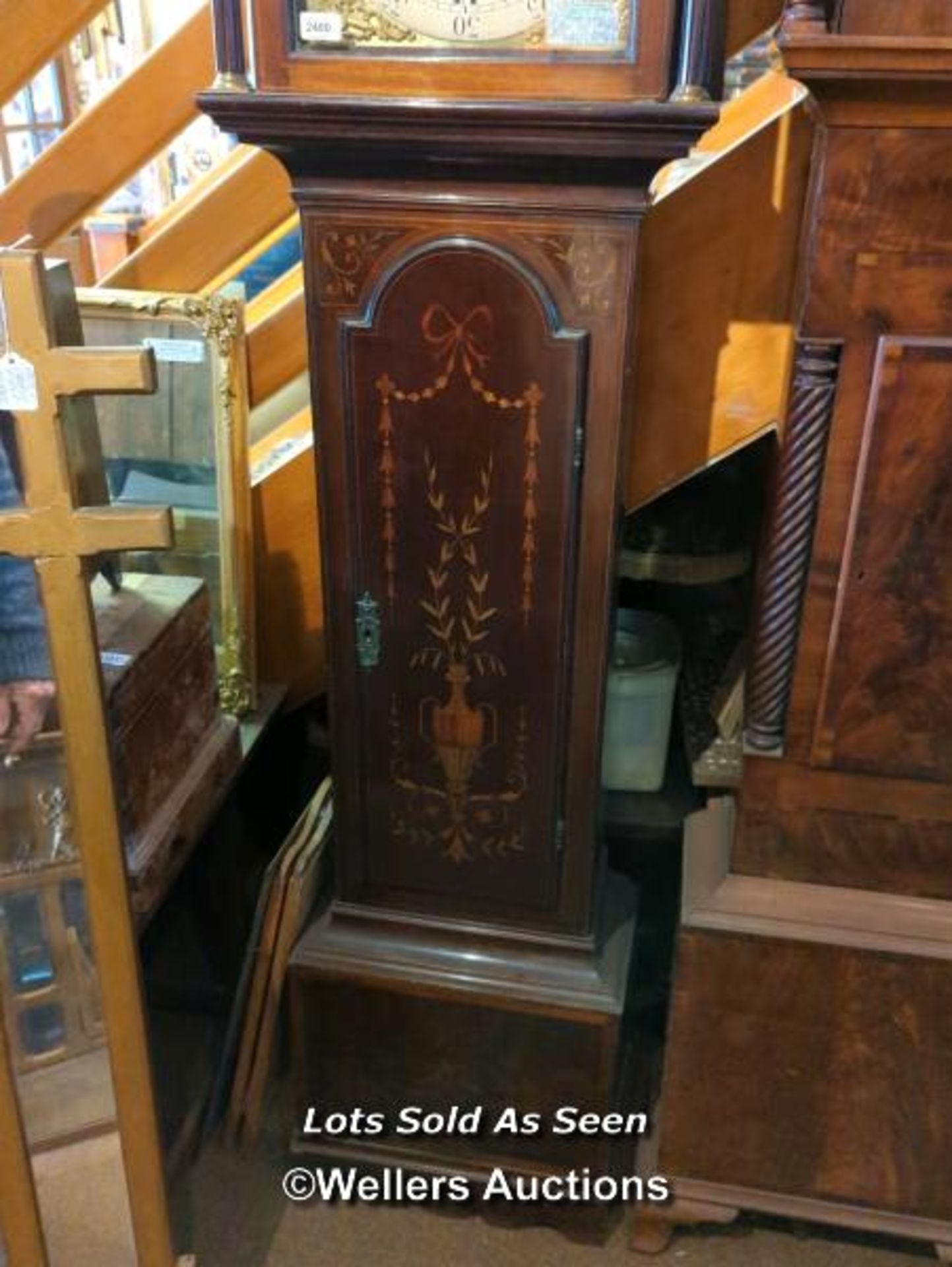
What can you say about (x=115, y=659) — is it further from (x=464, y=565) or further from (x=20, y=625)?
(x=464, y=565)

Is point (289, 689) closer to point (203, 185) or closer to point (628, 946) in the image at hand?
point (628, 946)

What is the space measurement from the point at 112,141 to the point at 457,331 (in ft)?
3.06

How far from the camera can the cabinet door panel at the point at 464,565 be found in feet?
3.81

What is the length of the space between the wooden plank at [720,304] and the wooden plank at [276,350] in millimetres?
609

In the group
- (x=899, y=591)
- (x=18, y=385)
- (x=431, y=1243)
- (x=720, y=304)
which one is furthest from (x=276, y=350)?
(x=431, y=1243)

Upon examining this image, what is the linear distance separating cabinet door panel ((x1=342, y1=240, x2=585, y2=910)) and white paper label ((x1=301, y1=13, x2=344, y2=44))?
21 cm

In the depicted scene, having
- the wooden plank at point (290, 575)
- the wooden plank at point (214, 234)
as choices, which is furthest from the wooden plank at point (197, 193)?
the wooden plank at point (290, 575)

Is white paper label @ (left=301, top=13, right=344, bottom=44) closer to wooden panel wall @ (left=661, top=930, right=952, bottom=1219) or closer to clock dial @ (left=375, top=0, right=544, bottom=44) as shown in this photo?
clock dial @ (left=375, top=0, right=544, bottom=44)

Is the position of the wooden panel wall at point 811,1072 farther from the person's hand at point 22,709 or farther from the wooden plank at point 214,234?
the wooden plank at point 214,234

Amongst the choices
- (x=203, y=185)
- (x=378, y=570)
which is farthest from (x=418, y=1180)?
(x=203, y=185)

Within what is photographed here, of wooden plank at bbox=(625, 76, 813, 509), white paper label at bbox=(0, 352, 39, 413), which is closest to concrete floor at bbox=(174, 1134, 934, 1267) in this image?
wooden plank at bbox=(625, 76, 813, 509)

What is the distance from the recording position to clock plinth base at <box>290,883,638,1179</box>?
4.75 ft

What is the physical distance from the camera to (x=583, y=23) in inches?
40.1

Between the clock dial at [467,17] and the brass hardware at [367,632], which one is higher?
the clock dial at [467,17]
